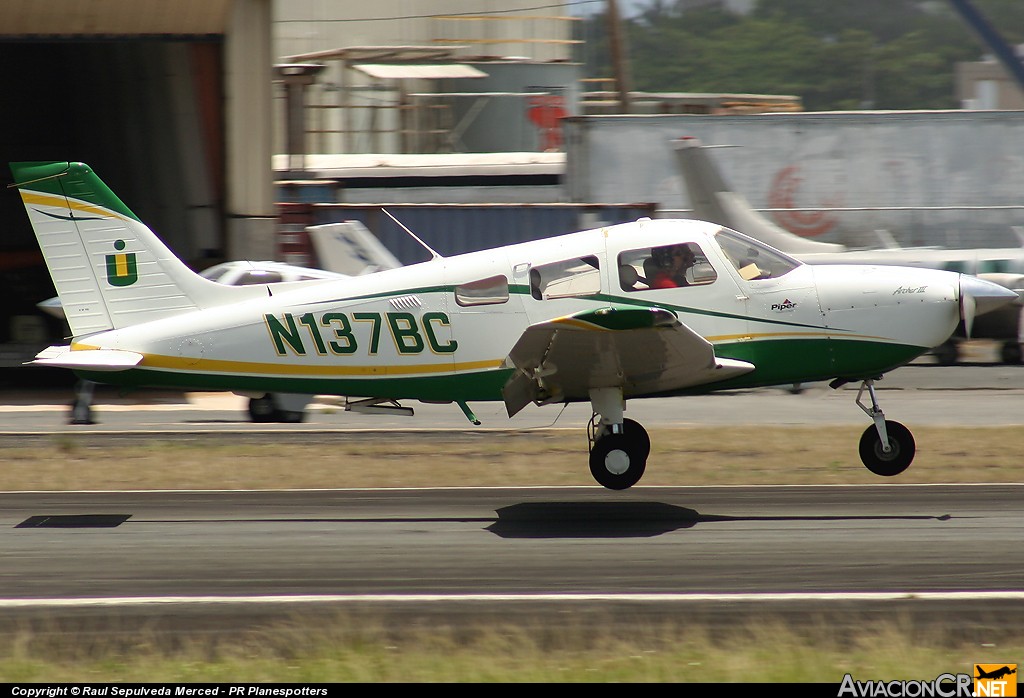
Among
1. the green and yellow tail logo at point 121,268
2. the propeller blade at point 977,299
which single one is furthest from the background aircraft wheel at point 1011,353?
the green and yellow tail logo at point 121,268

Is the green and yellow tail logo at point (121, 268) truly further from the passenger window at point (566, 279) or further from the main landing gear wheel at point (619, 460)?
the main landing gear wheel at point (619, 460)

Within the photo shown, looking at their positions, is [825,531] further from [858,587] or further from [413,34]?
[413,34]

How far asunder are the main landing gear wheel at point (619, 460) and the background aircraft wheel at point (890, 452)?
2341mm

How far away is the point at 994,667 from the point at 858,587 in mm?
1776

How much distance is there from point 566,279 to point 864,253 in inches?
524

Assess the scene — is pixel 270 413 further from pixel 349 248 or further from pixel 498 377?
pixel 498 377

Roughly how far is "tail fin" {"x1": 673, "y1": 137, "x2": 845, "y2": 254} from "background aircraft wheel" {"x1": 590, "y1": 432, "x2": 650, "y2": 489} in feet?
46.0

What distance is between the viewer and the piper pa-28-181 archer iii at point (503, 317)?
10844mm

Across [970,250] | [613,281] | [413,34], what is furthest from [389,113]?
[613,281]

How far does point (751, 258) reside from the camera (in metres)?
11.0

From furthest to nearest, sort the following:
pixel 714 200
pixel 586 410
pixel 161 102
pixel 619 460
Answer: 1. pixel 161 102
2. pixel 714 200
3. pixel 586 410
4. pixel 619 460

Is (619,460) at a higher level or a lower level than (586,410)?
higher

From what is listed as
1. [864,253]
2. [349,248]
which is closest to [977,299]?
[864,253]

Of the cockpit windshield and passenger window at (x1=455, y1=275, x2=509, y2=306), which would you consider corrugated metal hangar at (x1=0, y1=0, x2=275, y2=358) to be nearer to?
passenger window at (x1=455, y1=275, x2=509, y2=306)
